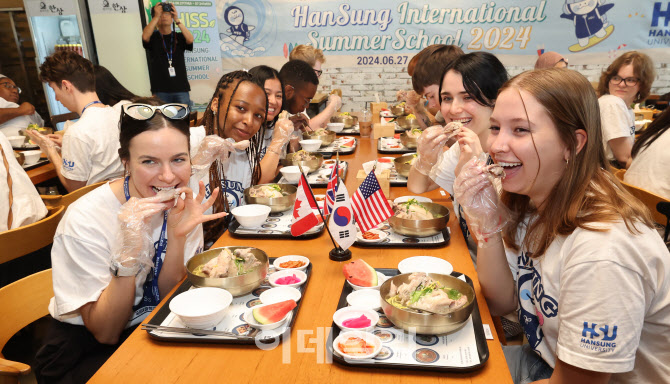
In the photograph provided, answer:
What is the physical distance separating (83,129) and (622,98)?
184 inches

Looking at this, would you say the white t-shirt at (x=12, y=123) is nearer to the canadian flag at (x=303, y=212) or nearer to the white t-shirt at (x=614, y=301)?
the canadian flag at (x=303, y=212)

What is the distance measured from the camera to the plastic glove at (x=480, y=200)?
1.47 m

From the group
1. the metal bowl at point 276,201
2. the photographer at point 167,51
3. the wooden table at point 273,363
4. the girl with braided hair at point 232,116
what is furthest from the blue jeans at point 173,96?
the wooden table at point 273,363

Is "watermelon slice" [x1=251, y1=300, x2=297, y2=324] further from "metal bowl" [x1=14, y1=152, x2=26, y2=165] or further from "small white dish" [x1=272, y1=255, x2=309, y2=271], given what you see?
"metal bowl" [x1=14, y1=152, x2=26, y2=165]

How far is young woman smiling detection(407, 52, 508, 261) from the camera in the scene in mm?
2268

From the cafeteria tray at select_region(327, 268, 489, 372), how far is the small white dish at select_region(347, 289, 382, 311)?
70 millimetres

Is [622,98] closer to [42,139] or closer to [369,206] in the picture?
[369,206]

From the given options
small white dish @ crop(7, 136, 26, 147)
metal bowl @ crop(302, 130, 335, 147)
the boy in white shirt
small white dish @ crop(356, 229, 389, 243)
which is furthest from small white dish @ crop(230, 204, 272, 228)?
small white dish @ crop(7, 136, 26, 147)

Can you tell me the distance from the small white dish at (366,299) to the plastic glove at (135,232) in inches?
29.2

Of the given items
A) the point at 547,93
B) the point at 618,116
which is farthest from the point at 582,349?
the point at 618,116

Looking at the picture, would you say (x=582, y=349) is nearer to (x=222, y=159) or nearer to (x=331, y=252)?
(x=331, y=252)

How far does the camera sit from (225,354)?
4.15ft

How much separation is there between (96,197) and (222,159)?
0.75 meters

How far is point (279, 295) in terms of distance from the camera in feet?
5.01
